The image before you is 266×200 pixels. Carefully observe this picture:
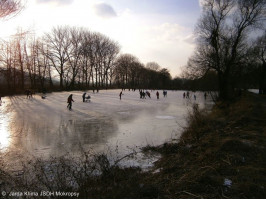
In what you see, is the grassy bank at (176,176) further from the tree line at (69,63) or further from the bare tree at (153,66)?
the bare tree at (153,66)

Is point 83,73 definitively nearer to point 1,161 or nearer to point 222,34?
point 222,34

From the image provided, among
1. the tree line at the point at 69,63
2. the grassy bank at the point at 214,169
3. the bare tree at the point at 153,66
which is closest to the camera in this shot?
the grassy bank at the point at 214,169

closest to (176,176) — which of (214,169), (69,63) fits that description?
(214,169)

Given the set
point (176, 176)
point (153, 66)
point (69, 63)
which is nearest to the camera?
point (176, 176)

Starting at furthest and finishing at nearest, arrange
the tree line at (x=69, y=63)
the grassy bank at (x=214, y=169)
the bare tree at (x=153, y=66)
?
the bare tree at (x=153, y=66), the tree line at (x=69, y=63), the grassy bank at (x=214, y=169)

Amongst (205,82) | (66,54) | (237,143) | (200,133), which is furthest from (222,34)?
(66,54)

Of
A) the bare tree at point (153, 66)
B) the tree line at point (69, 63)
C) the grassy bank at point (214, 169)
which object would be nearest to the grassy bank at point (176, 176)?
the grassy bank at point (214, 169)

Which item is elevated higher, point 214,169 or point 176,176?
point 214,169

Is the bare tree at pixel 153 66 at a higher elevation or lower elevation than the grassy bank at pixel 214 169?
higher

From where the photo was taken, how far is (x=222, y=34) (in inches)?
886

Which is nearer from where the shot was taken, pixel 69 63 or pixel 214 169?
pixel 214 169

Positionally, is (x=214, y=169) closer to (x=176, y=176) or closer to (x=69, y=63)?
(x=176, y=176)

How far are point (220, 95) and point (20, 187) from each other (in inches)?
903

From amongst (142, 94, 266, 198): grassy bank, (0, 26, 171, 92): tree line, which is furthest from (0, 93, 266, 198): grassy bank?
(0, 26, 171, 92): tree line
